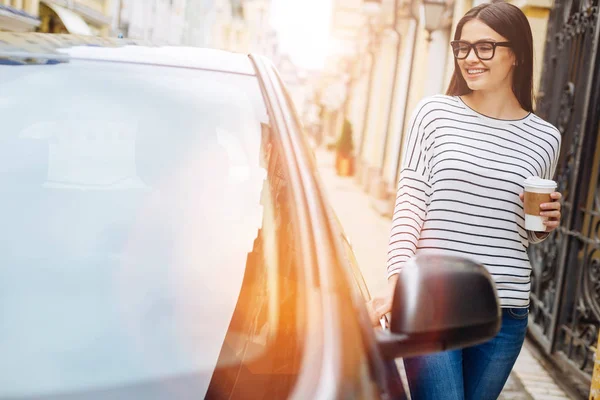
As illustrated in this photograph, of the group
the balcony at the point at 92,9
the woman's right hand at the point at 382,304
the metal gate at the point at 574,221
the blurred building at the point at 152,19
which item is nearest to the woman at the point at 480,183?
the woman's right hand at the point at 382,304

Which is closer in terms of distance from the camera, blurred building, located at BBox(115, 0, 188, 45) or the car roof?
the car roof

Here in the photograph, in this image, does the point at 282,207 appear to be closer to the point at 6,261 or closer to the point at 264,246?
the point at 264,246

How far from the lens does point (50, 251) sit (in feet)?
5.24

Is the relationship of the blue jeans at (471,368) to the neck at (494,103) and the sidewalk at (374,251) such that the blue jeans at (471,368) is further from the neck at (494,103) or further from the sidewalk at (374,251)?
the neck at (494,103)

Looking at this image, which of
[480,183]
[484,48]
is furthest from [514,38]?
[480,183]

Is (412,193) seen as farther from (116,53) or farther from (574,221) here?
(574,221)

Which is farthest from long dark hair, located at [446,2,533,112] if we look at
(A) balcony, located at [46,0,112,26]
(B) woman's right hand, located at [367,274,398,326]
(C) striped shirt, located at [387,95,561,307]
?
(A) balcony, located at [46,0,112,26]

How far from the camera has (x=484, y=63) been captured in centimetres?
206

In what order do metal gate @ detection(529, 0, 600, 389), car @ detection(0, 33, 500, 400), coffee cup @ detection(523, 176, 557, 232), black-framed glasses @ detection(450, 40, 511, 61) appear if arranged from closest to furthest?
car @ detection(0, 33, 500, 400), coffee cup @ detection(523, 176, 557, 232), black-framed glasses @ detection(450, 40, 511, 61), metal gate @ detection(529, 0, 600, 389)

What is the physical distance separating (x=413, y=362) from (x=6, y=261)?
108 centimetres

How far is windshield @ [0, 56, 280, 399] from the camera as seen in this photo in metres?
1.30

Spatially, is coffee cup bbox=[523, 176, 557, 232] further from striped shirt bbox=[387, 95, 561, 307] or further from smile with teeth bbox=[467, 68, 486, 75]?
smile with teeth bbox=[467, 68, 486, 75]

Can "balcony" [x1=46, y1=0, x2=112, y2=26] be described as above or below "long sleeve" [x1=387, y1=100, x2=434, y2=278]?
above

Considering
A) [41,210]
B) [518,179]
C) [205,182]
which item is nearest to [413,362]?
[518,179]
